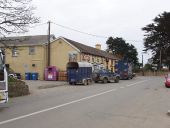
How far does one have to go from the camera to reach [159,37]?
87.4 m

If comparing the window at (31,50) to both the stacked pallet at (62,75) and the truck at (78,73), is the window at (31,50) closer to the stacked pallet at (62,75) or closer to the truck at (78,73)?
the stacked pallet at (62,75)

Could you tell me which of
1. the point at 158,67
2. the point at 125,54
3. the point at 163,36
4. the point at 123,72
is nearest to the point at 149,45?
the point at 163,36

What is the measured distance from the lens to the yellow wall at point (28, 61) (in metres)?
57.6

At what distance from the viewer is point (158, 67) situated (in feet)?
329

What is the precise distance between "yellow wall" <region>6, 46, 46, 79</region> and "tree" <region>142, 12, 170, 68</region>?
1422 inches

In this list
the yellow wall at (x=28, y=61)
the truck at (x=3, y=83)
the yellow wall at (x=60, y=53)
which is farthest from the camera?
the yellow wall at (x=28, y=61)

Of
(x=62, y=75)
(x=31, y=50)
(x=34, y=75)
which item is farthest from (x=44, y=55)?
(x=62, y=75)

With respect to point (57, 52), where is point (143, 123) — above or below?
below

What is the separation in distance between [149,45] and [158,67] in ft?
44.1

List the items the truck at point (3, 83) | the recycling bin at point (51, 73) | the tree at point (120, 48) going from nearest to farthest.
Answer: the truck at point (3, 83) → the recycling bin at point (51, 73) → the tree at point (120, 48)

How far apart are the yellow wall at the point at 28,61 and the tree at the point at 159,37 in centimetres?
3613

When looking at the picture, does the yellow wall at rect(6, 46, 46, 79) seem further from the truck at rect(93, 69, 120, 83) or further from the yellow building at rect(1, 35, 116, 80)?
the truck at rect(93, 69, 120, 83)

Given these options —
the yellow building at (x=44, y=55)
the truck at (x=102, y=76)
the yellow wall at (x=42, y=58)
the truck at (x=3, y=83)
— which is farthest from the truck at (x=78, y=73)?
the truck at (x=3, y=83)

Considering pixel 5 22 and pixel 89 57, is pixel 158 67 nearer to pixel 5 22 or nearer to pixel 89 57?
pixel 89 57
